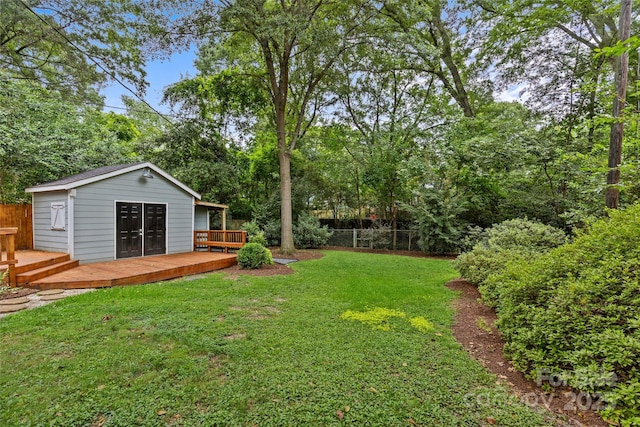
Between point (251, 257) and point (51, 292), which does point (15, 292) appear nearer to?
point (51, 292)

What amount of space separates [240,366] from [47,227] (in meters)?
7.90

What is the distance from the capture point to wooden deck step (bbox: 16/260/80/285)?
198 inches

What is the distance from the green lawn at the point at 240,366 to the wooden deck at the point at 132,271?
2.94 ft

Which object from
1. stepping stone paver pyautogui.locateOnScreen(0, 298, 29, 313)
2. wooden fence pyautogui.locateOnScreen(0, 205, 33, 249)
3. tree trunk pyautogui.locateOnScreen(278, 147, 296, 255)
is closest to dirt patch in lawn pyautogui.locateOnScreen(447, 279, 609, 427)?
stepping stone paver pyautogui.locateOnScreen(0, 298, 29, 313)

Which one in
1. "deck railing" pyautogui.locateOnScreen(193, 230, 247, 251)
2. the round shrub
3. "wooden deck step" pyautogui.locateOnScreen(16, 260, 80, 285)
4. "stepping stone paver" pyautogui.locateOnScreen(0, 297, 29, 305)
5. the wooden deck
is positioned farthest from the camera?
"deck railing" pyautogui.locateOnScreen(193, 230, 247, 251)

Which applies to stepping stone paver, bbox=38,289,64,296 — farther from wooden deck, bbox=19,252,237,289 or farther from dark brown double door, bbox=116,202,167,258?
dark brown double door, bbox=116,202,167,258

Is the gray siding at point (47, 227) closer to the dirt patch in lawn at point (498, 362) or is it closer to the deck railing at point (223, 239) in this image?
the deck railing at point (223, 239)

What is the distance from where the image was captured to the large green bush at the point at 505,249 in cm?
527

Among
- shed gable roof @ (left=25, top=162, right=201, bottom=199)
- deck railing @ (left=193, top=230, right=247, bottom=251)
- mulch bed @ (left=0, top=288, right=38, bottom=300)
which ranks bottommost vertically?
mulch bed @ (left=0, top=288, right=38, bottom=300)

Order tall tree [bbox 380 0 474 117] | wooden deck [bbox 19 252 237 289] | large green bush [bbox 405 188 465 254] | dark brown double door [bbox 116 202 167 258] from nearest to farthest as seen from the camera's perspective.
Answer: wooden deck [bbox 19 252 237 289]
dark brown double door [bbox 116 202 167 258]
large green bush [bbox 405 188 465 254]
tall tree [bbox 380 0 474 117]

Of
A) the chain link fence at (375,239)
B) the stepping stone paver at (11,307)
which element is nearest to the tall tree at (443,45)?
the chain link fence at (375,239)

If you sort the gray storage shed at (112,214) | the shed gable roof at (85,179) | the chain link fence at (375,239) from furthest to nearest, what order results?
the chain link fence at (375,239)
the gray storage shed at (112,214)
the shed gable roof at (85,179)

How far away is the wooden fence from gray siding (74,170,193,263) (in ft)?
8.39

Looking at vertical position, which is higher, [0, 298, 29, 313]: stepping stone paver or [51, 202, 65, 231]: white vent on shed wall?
[51, 202, 65, 231]: white vent on shed wall
